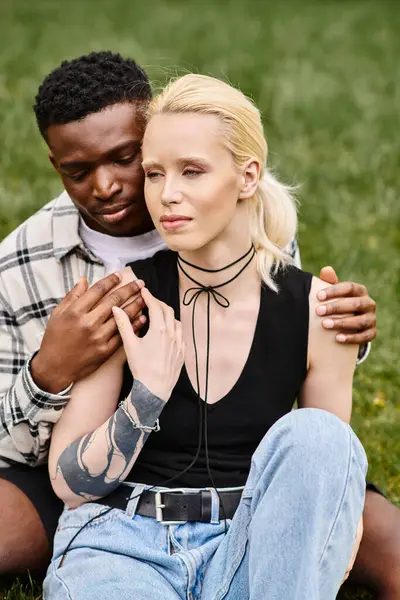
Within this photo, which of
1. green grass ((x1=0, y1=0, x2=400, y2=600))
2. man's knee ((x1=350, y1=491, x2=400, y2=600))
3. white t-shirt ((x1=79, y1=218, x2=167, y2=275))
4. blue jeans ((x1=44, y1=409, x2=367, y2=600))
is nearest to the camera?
blue jeans ((x1=44, y1=409, x2=367, y2=600))

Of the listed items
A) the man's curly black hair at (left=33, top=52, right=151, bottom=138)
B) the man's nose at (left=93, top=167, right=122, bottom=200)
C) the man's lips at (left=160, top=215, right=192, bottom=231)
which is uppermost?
the man's curly black hair at (left=33, top=52, right=151, bottom=138)

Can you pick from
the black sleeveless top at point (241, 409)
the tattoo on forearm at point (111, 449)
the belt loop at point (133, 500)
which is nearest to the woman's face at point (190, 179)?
the black sleeveless top at point (241, 409)

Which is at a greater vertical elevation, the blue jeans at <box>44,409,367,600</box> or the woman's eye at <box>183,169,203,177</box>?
the woman's eye at <box>183,169,203,177</box>

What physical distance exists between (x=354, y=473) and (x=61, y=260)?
1.44 metres

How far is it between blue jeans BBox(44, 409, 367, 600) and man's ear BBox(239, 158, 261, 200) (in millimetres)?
727

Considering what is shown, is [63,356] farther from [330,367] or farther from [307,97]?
[307,97]

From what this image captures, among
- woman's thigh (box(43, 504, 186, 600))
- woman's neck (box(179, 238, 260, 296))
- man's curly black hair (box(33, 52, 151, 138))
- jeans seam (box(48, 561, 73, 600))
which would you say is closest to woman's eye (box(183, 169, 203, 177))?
woman's neck (box(179, 238, 260, 296))

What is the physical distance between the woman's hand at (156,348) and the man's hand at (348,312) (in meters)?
0.44

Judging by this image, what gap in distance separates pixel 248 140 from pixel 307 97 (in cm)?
538

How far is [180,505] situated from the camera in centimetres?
303

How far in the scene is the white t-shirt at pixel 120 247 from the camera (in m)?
3.56

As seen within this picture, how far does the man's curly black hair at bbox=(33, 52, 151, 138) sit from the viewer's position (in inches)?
132

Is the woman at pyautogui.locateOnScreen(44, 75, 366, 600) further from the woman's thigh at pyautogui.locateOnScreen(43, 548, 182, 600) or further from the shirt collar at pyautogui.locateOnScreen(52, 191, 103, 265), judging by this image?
the shirt collar at pyautogui.locateOnScreen(52, 191, 103, 265)

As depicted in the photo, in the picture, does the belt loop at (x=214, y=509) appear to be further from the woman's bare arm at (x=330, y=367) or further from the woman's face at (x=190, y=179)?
the woman's face at (x=190, y=179)
